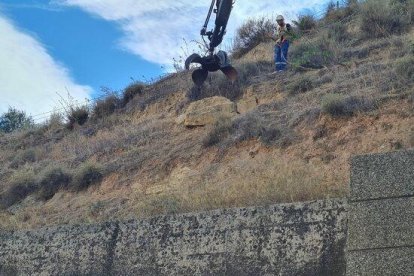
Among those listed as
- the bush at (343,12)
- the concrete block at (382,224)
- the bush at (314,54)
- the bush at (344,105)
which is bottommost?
the concrete block at (382,224)

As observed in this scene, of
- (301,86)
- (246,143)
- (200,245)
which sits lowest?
(200,245)

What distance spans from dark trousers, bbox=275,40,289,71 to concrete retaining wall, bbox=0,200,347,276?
986cm

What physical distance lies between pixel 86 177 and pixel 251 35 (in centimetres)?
954

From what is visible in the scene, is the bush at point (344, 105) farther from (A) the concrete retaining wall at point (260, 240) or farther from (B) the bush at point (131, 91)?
(B) the bush at point (131, 91)

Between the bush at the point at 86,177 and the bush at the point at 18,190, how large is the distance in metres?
1.02

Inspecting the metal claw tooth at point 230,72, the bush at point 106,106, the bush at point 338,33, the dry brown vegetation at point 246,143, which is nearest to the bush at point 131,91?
the bush at point 106,106

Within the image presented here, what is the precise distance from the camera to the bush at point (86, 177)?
1259 centimetres

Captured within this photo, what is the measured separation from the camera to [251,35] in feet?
67.9

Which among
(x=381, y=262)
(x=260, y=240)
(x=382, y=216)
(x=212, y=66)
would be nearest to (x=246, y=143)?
(x=212, y=66)

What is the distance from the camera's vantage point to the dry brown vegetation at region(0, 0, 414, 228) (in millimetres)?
8172

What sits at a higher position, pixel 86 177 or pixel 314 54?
pixel 314 54

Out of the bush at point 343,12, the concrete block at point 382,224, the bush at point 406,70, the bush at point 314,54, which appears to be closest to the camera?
the concrete block at point 382,224

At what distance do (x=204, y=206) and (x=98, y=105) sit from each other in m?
12.9

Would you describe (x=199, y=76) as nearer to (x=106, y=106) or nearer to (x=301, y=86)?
(x=301, y=86)
